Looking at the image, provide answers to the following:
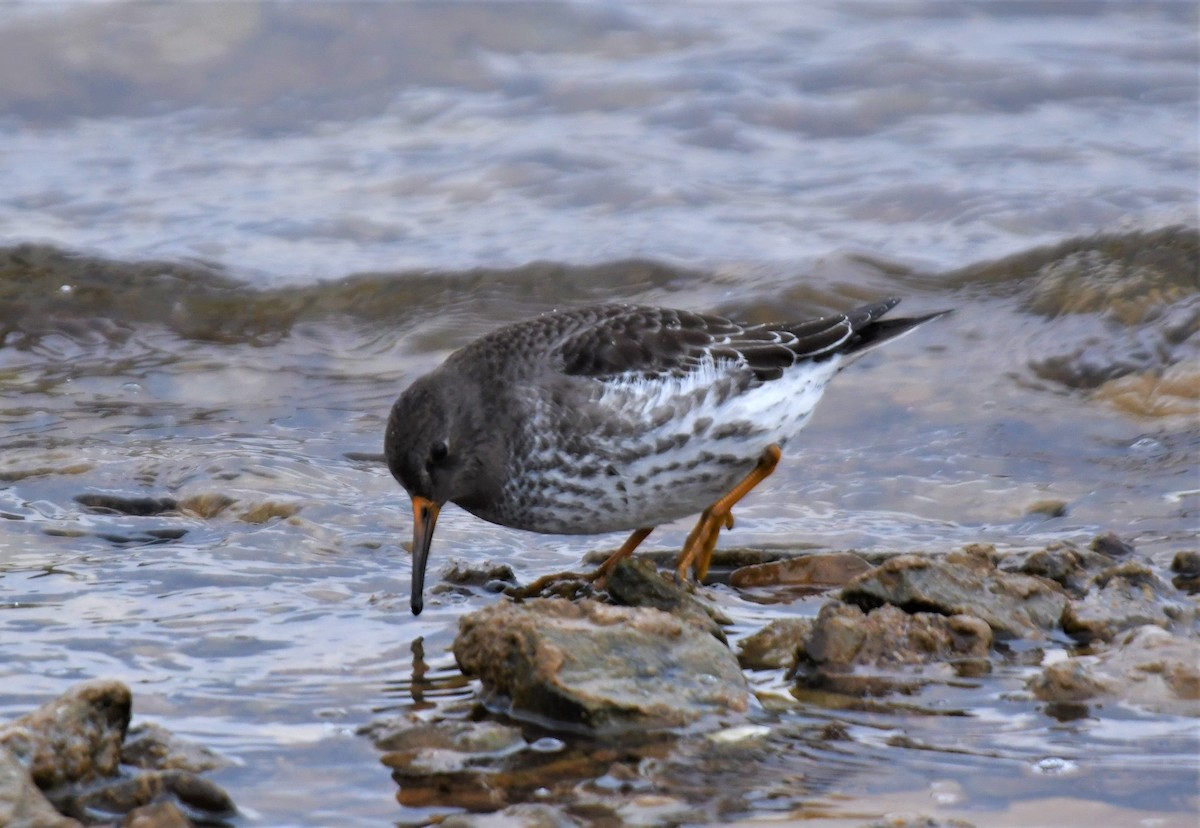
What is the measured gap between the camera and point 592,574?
21.4 feet

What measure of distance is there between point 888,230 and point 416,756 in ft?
23.8

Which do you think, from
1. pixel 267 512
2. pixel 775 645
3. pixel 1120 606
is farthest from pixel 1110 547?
pixel 267 512

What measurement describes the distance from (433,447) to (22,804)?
2.66 meters

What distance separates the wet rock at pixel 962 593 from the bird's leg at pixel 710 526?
1050mm

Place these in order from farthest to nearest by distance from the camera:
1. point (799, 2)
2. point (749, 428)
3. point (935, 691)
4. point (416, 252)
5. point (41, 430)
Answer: point (799, 2) → point (416, 252) → point (41, 430) → point (749, 428) → point (935, 691)

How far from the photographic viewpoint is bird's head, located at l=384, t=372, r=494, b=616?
6.15m

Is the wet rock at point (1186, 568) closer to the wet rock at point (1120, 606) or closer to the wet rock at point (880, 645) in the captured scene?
the wet rock at point (1120, 606)

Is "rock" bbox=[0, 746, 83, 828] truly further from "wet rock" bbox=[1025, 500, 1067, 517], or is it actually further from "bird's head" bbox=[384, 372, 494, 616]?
"wet rock" bbox=[1025, 500, 1067, 517]

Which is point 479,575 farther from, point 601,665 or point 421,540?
point 601,665

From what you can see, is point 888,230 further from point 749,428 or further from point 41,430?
point 41,430

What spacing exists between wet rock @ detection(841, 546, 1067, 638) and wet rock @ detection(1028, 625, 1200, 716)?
45cm

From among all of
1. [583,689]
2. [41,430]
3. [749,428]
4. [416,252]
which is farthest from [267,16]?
[583,689]

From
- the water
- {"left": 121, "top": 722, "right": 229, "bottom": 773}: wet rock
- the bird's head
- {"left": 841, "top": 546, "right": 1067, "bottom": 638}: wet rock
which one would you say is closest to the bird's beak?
the bird's head

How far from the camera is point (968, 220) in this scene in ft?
36.0
